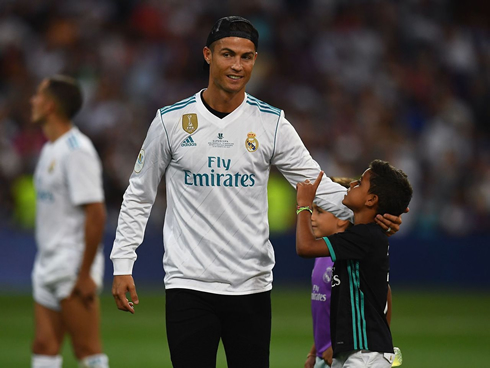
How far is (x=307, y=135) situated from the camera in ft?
51.1

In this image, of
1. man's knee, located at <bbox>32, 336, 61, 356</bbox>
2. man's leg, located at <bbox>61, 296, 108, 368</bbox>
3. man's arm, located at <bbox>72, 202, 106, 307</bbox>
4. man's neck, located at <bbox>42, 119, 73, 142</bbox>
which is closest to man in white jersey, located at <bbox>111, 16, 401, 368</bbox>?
man's arm, located at <bbox>72, 202, 106, 307</bbox>

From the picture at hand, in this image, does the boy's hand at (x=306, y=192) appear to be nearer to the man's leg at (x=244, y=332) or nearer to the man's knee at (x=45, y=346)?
the man's leg at (x=244, y=332)

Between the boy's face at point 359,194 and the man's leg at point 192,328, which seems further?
the boy's face at point 359,194

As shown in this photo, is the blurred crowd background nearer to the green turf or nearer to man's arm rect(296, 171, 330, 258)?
the green turf

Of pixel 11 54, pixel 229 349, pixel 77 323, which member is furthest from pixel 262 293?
pixel 11 54

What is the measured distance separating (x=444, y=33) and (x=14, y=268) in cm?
956

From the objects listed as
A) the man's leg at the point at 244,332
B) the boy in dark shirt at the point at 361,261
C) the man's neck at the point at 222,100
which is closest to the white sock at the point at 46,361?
the man's leg at the point at 244,332

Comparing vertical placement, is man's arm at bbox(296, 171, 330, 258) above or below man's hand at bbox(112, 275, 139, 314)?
above

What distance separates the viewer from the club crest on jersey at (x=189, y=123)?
4668mm

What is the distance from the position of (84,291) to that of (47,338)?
0.42 metres

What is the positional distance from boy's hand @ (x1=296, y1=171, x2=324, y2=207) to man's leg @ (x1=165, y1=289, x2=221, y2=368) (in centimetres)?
68

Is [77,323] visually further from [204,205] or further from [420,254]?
[420,254]

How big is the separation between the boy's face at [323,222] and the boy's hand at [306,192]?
552 millimetres

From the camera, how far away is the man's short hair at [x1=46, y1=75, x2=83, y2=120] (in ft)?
21.0
